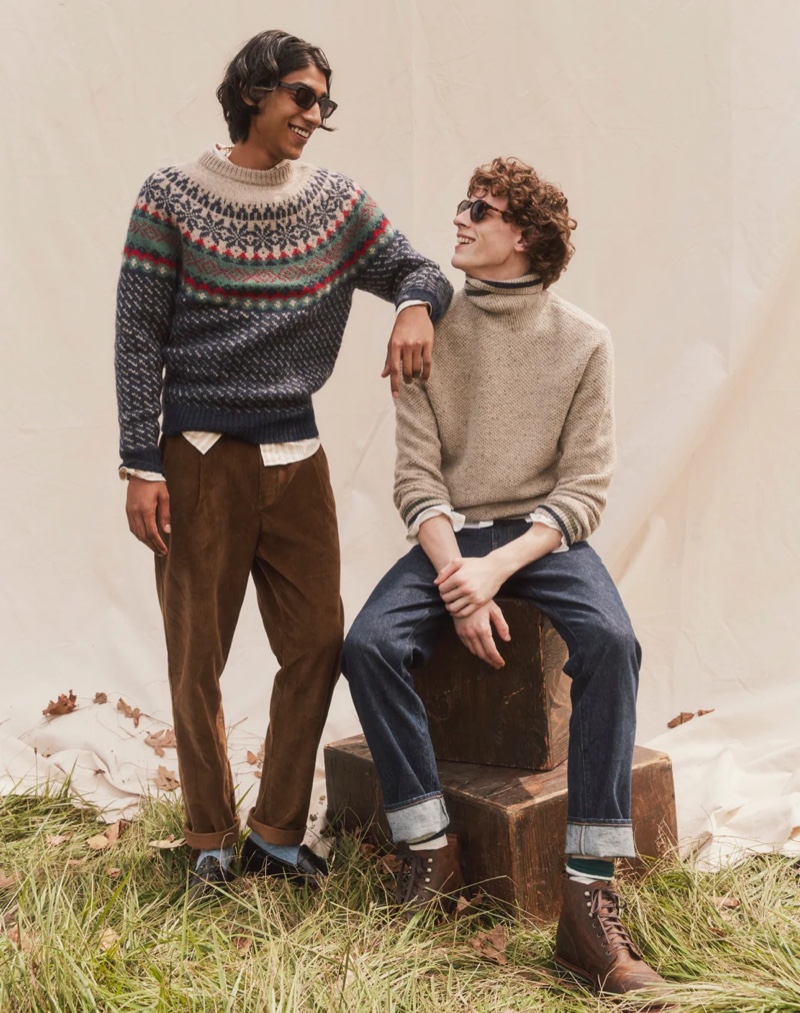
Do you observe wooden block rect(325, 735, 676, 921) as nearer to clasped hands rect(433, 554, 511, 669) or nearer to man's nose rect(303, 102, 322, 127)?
clasped hands rect(433, 554, 511, 669)

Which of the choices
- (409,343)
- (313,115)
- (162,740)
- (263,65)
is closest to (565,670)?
(409,343)

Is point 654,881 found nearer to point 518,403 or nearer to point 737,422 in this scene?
point 518,403

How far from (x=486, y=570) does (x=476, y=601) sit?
0.24ft

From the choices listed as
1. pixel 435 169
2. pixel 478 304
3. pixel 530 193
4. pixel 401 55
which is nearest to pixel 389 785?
pixel 478 304

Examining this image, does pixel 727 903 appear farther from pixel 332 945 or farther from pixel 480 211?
pixel 480 211

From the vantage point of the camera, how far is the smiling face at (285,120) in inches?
93.4

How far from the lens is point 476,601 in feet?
8.09

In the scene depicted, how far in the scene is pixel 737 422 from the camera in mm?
3793

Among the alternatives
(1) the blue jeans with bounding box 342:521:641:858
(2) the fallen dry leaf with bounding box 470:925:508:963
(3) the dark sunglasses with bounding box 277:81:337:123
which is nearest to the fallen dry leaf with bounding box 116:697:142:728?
(1) the blue jeans with bounding box 342:521:641:858

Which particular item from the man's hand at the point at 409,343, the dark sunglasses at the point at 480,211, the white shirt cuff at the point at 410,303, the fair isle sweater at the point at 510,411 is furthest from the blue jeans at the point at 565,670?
the dark sunglasses at the point at 480,211

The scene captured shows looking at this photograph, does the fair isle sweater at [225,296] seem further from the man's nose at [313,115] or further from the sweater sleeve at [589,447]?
the sweater sleeve at [589,447]

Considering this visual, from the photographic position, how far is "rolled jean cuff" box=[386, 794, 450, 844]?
240 centimetres

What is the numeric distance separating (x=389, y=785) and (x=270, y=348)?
97cm

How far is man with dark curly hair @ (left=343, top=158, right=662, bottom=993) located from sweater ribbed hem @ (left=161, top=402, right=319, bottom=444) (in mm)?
303
